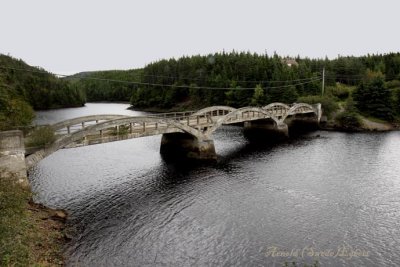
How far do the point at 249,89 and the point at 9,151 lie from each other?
283 ft

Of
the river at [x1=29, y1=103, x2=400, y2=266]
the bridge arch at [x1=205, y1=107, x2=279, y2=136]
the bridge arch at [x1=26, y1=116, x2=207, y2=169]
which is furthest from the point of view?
the bridge arch at [x1=205, y1=107, x2=279, y2=136]

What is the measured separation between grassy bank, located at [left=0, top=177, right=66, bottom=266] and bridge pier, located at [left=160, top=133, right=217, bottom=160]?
2285 cm

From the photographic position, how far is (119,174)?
41125mm

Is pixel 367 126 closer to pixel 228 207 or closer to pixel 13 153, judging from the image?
pixel 228 207

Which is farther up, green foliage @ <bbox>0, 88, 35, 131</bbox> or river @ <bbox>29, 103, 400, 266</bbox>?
green foliage @ <bbox>0, 88, 35, 131</bbox>

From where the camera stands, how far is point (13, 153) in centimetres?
2789

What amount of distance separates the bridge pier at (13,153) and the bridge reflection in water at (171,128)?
38.2 inches

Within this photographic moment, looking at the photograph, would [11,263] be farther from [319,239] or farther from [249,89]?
[249,89]

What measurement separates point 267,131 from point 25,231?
57.0 m

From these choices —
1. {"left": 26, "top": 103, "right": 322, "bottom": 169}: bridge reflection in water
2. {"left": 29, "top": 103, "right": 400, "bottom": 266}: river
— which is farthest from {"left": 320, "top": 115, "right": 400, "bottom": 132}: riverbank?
{"left": 29, "top": 103, "right": 400, "bottom": 266}: river

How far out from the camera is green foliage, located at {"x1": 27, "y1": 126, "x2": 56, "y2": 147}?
30653mm

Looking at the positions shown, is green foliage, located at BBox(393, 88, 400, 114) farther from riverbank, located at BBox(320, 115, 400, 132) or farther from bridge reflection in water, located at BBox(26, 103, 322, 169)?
bridge reflection in water, located at BBox(26, 103, 322, 169)

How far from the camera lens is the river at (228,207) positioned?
76.3ft

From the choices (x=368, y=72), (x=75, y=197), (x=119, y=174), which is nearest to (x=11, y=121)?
(x=75, y=197)
